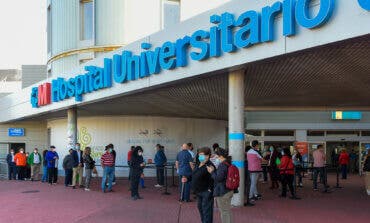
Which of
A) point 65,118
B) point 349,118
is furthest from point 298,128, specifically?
point 65,118

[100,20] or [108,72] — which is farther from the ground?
[100,20]

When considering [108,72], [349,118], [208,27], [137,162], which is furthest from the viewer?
[349,118]

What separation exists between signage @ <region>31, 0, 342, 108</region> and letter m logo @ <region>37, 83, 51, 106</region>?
3473 millimetres

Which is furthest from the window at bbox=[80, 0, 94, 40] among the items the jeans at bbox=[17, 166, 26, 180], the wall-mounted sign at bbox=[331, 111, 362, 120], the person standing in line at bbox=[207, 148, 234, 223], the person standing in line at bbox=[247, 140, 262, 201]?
the person standing in line at bbox=[207, 148, 234, 223]

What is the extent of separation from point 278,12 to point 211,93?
6.66 m

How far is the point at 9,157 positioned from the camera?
24375 millimetres

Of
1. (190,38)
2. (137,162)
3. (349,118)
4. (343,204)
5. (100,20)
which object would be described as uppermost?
(100,20)

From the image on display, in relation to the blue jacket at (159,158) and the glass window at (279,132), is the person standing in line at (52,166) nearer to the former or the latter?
the blue jacket at (159,158)

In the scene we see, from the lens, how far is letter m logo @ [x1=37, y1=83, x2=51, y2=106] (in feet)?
67.4

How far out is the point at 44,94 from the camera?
20.8 meters

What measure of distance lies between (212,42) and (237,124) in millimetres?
2168

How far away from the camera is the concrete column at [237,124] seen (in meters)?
11.6

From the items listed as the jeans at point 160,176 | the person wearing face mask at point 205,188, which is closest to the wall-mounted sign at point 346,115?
the jeans at point 160,176

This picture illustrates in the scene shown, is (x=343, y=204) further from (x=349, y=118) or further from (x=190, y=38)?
(x=349, y=118)
